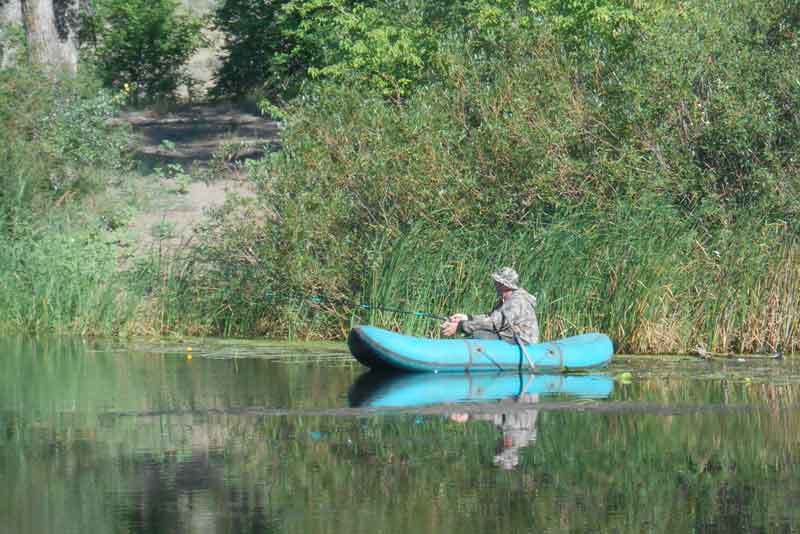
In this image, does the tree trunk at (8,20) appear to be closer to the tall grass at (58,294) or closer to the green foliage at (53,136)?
the green foliage at (53,136)

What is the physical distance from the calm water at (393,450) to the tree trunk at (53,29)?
14.0m

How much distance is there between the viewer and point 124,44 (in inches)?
1551

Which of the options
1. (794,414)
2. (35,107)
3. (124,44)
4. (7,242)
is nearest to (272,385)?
(794,414)

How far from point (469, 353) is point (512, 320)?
593 mm

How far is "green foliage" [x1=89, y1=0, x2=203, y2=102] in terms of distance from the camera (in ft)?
129

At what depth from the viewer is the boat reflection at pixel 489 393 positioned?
1313cm

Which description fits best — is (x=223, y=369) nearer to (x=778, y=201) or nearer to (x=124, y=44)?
(x=778, y=201)

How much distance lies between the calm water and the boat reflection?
3 cm

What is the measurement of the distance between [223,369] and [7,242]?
6.49 metres

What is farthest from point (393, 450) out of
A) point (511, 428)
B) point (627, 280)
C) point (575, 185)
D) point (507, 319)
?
point (575, 185)

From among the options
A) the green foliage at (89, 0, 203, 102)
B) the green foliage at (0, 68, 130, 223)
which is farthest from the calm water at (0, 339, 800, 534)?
the green foliage at (89, 0, 203, 102)

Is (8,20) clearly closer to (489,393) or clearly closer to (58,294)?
(58,294)

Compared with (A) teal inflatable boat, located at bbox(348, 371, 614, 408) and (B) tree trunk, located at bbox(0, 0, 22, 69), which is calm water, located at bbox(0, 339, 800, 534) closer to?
(A) teal inflatable boat, located at bbox(348, 371, 614, 408)

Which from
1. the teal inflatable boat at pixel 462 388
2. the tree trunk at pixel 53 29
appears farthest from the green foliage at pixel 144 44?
the teal inflatable boat at pixel 462 388
